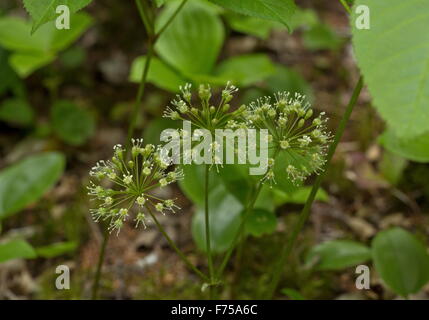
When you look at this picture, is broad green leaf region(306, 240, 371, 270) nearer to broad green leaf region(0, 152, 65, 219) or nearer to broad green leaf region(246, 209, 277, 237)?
broad green leaf region(246, 209, 277, 237)

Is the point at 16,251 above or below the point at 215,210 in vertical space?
below

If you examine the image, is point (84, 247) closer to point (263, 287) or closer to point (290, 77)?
point (263, 287)

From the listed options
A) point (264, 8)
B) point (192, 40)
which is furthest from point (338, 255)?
point (192, 40)

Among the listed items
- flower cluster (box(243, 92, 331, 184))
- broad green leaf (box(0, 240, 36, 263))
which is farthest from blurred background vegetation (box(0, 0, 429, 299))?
flower cluster (box(243, 92, 331, 184))

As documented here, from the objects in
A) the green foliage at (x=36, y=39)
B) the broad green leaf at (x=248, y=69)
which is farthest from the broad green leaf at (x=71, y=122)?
the broad green leaf at (x=248, y=69)

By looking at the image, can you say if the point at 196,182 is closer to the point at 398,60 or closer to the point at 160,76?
the point at 160,76

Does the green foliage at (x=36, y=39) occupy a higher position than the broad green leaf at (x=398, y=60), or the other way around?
the green foliage at (x=36, y=39)

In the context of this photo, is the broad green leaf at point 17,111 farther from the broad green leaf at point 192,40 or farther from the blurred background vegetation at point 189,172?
the broad green leaf at point 192,40
